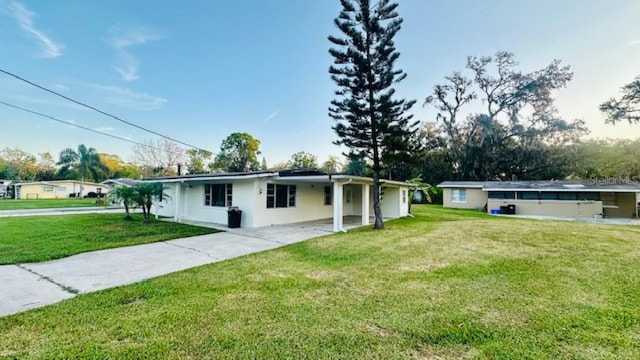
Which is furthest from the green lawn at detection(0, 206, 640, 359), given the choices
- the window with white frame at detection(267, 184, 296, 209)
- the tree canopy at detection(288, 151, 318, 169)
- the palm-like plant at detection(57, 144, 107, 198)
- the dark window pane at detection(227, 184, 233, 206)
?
the palm-like plant at detection(57, 144, 107, 198)

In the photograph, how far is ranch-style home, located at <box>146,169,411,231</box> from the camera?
10914 mm

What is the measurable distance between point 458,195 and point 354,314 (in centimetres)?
2360

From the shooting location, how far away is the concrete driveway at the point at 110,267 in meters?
4.12

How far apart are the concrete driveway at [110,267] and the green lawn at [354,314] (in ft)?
1.66

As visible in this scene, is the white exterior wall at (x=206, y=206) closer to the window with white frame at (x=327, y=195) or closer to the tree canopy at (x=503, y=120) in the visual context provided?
the window with white frame at (x=327, y=195)

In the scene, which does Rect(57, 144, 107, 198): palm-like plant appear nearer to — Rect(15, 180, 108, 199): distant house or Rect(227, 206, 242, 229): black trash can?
Rect(15, 180, 108, 199): distant house

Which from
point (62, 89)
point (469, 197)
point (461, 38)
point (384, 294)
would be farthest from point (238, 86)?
point (469, 197)

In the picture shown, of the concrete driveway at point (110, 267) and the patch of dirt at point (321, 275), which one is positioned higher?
the concrete driveway at point (110, 267)

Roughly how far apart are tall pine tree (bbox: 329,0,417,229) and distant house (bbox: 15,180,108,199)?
3798 cm

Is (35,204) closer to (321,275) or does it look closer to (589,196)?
(321,275)

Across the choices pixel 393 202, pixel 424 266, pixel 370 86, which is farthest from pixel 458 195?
pixel 424 266

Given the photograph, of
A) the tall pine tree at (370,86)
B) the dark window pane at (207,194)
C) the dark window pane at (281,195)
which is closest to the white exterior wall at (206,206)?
the dark window pane at (207,194)

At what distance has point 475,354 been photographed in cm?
265

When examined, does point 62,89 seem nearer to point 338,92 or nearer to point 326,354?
point 338,92
